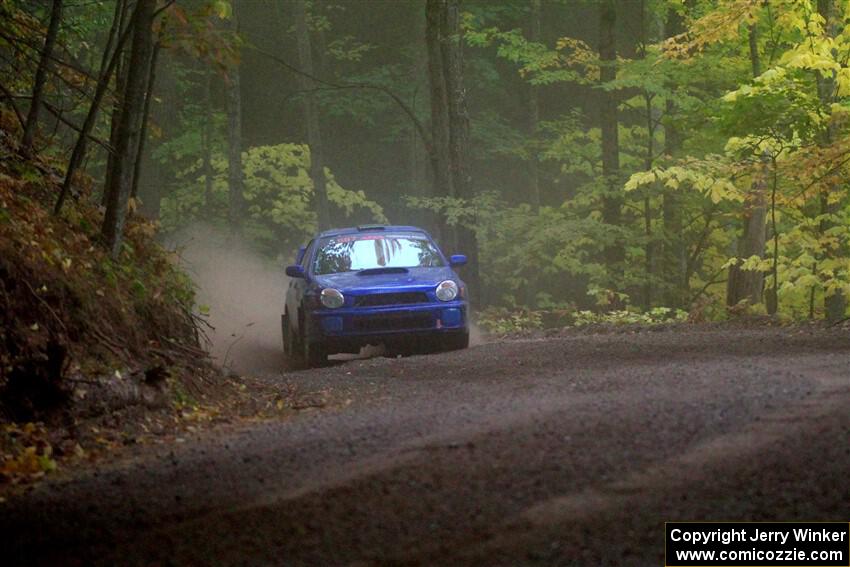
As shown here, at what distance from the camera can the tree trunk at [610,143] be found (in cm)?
2911

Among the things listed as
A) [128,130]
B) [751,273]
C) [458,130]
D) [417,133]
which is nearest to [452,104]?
[458,130]

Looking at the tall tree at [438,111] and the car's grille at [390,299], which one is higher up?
the tall tree at [438,111]

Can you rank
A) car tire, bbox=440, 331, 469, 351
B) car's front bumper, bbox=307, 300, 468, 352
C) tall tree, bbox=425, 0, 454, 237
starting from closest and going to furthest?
car's front bumper, bbox=307, 300, 468, 352 → car tire, bbox=440, 331, 469, 351 → tall tree, bbox=425, 0, 454, 237

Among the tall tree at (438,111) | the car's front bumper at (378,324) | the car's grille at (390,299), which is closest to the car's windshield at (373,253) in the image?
the car's grille at (390,299)

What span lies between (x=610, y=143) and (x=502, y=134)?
551 inches

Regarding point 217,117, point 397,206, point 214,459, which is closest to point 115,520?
point 214,459

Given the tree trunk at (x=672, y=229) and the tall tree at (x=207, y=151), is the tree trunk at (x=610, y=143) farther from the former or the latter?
the tall tree at (x=207, y=151)

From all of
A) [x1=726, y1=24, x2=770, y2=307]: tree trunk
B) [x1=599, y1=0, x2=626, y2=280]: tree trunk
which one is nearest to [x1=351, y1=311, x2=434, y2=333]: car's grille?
[x1=726, y1=24, x2=770, y2=307]: tree trunk

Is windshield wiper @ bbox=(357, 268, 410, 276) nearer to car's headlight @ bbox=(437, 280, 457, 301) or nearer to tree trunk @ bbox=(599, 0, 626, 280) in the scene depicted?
car's headlight @ bbox=(437, 280, 457, 301)

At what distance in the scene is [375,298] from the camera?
15992mm

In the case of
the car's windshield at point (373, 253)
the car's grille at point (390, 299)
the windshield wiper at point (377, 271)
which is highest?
the car's windshield at point (373, 253)

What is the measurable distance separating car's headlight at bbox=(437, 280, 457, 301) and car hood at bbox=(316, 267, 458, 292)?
0.31ft

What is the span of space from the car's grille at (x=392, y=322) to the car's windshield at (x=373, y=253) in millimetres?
1289

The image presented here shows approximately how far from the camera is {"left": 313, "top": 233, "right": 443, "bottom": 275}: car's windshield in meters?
17.2
